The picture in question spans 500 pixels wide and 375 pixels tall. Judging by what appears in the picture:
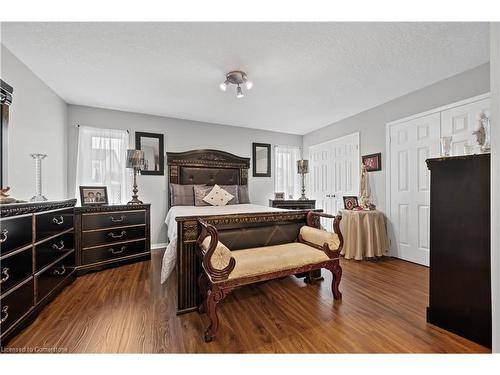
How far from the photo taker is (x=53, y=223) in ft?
6.77

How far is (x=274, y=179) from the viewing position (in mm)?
5086

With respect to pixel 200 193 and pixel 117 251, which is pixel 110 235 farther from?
pixel 200 193

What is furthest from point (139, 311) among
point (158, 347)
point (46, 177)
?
point (46, 177)

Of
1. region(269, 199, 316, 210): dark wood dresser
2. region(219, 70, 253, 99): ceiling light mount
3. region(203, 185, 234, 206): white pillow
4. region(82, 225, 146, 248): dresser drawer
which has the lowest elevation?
region(82, 225, 146, 248): dresser drawer

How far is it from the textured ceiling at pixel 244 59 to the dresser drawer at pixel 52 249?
193 centimetres

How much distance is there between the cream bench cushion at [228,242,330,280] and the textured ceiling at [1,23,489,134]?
1999mm

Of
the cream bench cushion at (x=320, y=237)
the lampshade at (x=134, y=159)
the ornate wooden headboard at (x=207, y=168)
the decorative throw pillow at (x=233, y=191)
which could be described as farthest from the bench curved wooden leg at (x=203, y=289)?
the ornate wooden headboard at (x=207, y=168)

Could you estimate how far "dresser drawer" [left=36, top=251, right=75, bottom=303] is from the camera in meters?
1.84

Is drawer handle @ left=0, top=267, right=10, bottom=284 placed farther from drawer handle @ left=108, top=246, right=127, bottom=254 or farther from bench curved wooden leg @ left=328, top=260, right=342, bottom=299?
bench curved wooden leg @ left=328, top=260, right=342, bottom=299

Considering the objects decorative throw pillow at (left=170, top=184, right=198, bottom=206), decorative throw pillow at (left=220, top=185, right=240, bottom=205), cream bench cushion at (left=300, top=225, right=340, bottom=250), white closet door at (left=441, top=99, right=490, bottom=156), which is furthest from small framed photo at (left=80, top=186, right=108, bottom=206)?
white closet door at (left=441, top=99, right=490, bottom=156)

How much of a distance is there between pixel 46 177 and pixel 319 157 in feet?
16.4

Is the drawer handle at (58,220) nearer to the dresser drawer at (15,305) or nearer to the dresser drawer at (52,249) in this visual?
the dresser drawer at (52,249)

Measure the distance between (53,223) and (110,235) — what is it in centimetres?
89
